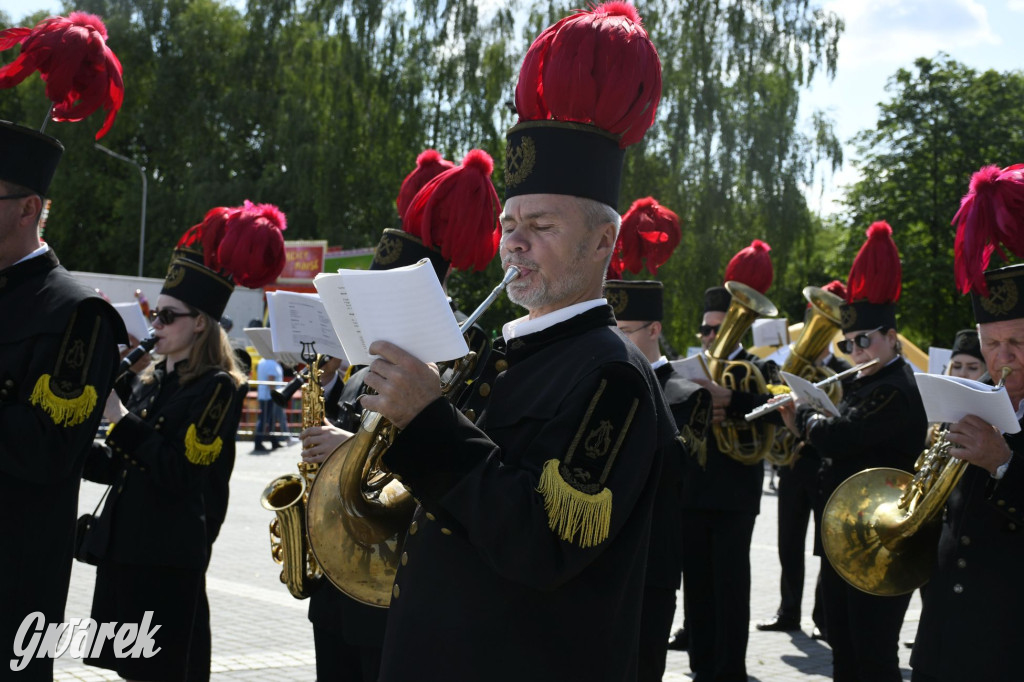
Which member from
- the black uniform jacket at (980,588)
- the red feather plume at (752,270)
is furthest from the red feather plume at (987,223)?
the red feather plume at (752,270)

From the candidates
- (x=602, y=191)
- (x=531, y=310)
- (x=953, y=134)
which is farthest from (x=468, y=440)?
(x=953, y=134)

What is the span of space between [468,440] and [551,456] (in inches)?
8.0

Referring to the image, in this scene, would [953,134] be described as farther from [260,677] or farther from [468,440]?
[468,440]

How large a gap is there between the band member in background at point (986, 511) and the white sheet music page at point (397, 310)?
2269mm

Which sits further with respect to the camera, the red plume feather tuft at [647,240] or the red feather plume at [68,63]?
the red plume feather tuft at [647,240]

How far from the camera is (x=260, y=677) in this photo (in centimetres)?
651

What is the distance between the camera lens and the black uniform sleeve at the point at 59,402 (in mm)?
3730

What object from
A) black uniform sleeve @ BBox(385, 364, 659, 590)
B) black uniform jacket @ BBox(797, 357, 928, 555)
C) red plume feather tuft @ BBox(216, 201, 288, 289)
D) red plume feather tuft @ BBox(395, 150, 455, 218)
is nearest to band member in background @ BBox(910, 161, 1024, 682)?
black uniform sleeve @ BBox(385, 364, 659, 590)

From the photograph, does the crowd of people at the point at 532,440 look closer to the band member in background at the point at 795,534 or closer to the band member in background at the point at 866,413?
the band member in background at the point at 866,413

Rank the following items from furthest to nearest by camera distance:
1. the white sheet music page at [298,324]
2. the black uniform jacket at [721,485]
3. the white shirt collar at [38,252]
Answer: the black uniform jacket at [721,485] < the white sheet music page at [298,324] < the white shirt collar at [38,252]

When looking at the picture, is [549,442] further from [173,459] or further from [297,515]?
[173,459]

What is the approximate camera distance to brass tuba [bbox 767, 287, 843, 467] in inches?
350

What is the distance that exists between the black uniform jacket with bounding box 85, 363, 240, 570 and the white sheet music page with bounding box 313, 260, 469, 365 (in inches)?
119

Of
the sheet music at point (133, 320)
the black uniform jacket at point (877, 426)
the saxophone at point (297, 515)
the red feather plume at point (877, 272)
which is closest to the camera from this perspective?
the saxophone at point (297, 515)
